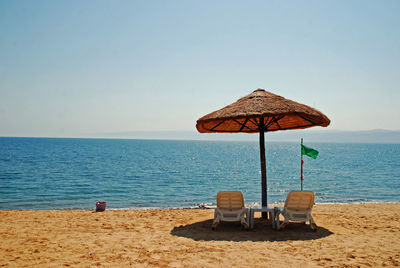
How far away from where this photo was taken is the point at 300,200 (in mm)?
6465

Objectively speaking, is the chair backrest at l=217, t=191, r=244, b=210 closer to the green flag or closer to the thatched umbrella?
the thatched umbrella

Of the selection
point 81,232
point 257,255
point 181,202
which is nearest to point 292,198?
point 257,255

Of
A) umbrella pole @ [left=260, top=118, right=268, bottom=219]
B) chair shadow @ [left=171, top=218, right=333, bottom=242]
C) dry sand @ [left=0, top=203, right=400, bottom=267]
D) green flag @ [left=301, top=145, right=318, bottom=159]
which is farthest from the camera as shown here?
green flag @ [left=301, top=145, right=318, bottom=159]

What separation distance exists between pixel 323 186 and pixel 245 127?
49.9ft

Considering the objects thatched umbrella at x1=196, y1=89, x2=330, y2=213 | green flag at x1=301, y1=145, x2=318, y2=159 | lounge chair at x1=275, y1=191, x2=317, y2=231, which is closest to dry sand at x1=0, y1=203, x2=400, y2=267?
lounge chair at x1=275, y1=191, x2=317, y2=231

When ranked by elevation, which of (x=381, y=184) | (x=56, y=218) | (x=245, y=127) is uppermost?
(x=245, y=127)

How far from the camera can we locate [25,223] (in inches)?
302

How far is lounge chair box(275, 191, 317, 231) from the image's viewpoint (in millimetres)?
6379

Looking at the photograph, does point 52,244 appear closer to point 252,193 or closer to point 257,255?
point 257,255

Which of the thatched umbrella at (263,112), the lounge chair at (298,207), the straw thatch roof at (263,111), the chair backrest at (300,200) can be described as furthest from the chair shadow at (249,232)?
the straw thatch roof at (263,111)

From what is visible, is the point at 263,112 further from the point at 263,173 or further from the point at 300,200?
the point at 300,200

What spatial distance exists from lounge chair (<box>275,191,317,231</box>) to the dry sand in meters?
0.28

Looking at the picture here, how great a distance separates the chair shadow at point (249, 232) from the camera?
5.88m

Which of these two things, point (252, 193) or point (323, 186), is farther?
point (323, 186)
